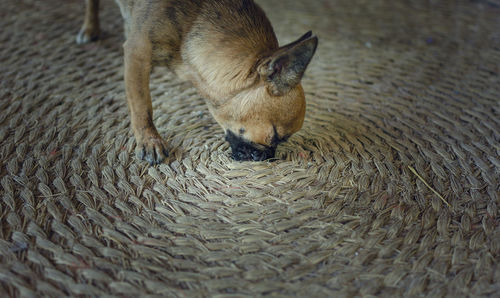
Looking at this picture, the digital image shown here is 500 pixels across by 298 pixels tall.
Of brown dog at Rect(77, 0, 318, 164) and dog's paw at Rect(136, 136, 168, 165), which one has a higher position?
brown dog at Rect(77, 0, 318, 164)

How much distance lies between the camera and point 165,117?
2.53 m

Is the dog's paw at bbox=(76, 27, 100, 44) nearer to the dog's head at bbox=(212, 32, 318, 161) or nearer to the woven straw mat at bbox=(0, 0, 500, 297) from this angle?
the woven straw mat at bbox=(0, 0, 500, 297)

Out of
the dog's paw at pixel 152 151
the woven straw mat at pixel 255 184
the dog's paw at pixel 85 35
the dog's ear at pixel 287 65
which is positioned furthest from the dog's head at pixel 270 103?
the dog's paw at pixel 85 35

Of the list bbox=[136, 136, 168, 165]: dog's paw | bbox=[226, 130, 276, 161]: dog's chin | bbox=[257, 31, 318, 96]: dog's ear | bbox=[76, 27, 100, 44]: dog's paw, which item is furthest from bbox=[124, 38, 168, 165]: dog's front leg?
bbox=[76, 27, 100, 44]: dog's paw

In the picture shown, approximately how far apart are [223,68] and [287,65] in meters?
0.35

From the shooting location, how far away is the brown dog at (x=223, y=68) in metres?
1.88

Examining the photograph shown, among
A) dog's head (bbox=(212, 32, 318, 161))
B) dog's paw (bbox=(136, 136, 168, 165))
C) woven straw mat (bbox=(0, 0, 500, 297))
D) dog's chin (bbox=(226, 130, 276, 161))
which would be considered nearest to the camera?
woven straw mat (bbox=(0, 0, 500, 297))

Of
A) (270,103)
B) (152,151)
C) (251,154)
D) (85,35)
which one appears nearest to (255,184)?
(251,154)

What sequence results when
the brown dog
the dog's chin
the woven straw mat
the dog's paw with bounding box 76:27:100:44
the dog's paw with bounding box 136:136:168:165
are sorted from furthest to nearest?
the dog's paw with bounding box 76:27:100:44, the dog's paw with bounding box 136:136:168:165, the dog's chin, the brown dog, the woven straw mat

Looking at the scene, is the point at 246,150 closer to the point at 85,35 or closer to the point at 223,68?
the point at 223,68

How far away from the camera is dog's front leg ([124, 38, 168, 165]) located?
214 centimetres

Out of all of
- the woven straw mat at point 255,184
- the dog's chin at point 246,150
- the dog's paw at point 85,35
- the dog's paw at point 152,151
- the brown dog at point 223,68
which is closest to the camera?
the woven straw mat at point 255,184

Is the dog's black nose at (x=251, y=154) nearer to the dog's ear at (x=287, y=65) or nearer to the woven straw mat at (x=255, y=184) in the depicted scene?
the woven straw mat at (x=255, y=184)

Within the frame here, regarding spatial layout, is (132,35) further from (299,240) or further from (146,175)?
(299,240)
